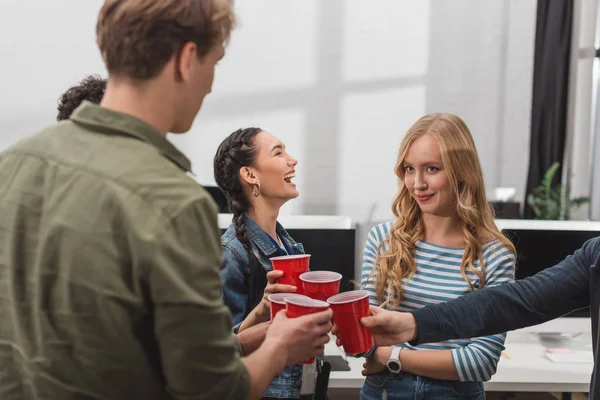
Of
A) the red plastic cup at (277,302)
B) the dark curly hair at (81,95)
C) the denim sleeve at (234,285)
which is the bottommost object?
the denim sleeve at (234,285)

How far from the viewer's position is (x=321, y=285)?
1404mm

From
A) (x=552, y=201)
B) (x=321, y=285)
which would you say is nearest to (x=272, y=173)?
(x=321, y=285)

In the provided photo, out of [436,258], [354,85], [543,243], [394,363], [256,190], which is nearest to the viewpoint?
[394,363]

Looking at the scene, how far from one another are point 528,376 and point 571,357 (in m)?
0.32

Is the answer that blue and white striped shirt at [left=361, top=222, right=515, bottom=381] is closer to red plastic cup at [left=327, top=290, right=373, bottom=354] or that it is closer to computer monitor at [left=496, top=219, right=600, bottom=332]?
red plastic cup at [left=327, top=290, right=373, bottom=354]

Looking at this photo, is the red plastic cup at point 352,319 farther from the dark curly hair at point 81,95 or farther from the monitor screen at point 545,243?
the monitor screen at point 545,243

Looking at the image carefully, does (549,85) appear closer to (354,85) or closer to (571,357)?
(354,85)

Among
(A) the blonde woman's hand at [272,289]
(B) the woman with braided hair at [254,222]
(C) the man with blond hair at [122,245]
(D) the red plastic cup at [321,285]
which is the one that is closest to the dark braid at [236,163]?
(B) the woman with braided hair at [254,222]

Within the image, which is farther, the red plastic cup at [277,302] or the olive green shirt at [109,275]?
the red plastic cup at [277,302]

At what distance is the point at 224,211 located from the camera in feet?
10.5

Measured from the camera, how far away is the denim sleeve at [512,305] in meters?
1.52

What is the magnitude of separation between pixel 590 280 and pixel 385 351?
1.79 ft

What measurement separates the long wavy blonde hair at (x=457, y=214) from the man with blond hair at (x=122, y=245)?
89cm

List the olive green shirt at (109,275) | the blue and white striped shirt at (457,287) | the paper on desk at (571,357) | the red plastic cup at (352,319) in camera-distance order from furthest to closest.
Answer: the paper on desk at (571,357) < the blue and white striped shirt at (457,287) < the red plastic cup at (352,319) < the olive green shirt at (109,275)
